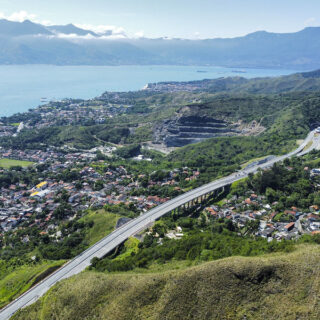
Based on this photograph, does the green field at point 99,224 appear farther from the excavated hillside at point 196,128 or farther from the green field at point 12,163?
the excavated hillside at point 196,128

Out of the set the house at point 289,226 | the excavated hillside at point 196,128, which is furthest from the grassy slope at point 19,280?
the excavated hillside at point 196,128

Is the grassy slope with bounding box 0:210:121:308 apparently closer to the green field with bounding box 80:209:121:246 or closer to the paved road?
the green field with bounding box 80:209:121:246

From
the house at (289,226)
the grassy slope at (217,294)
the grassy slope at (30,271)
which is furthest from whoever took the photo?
the house at (289,226)

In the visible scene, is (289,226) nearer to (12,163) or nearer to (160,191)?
(160,191)

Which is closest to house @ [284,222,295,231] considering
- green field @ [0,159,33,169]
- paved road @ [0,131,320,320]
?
paved road @ [0,131,320,320]

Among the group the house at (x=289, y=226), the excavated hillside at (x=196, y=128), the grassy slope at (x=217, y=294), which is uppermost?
the excavated hillside at (x=196, y=128)

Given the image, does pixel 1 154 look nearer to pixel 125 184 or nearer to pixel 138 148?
pixel 138 148
